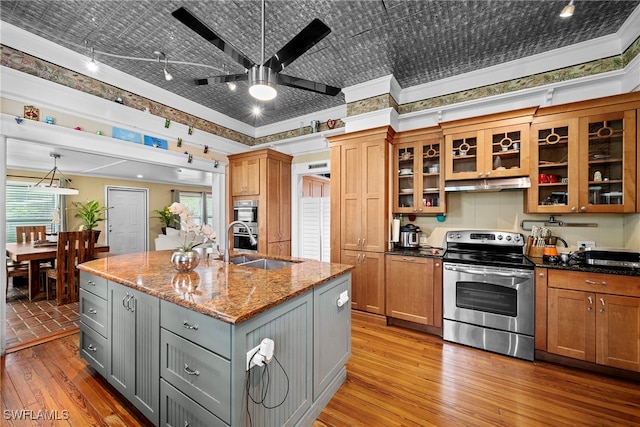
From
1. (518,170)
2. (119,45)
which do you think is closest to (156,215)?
(119,45)

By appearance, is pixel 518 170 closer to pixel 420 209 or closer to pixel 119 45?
pixel 420 209

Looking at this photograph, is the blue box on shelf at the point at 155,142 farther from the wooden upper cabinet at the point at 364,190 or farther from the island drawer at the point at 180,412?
the island drawer at the point at 180,412

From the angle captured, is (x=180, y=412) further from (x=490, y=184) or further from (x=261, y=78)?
(x=490, y=184)

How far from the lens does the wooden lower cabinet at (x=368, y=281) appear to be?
322 cm

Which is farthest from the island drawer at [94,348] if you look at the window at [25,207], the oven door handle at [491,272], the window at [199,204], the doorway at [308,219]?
the window at [199,204]

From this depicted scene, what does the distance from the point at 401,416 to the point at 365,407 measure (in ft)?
0.82

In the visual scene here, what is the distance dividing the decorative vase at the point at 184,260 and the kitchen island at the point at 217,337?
0.06m

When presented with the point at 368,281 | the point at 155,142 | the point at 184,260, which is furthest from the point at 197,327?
the point at 155,142

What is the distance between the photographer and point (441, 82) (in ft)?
11.1

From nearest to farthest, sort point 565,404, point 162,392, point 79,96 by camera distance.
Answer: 1. point 162,392
2. point 565,404
3. point 79,96

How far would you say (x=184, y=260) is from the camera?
1941mm

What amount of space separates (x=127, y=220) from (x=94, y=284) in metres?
6.73

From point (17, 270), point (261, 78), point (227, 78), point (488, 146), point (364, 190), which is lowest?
point (17, 270)

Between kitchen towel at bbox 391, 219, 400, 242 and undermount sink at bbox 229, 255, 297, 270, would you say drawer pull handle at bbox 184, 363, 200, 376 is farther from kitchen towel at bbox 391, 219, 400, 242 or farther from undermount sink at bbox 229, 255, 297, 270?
kitchen towel at bbox 391, 219, 400, 242
